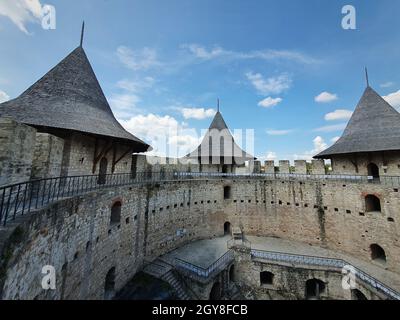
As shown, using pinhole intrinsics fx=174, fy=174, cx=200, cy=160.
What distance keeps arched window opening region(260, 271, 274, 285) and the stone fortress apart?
362 mm

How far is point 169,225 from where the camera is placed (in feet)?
35.0

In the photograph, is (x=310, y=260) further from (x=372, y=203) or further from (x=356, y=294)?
(x=372, y=203)

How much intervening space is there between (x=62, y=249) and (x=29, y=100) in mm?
6343

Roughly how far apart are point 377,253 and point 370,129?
7444 millimetres

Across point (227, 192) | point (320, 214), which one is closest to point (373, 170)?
point (320, 214)

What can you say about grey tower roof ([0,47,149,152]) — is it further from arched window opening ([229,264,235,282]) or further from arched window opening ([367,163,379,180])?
arched window opening ([367,163,379,180])

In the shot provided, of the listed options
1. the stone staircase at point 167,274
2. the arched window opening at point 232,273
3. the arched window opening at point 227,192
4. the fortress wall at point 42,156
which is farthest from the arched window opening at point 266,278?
the fortress wall at point 42,156

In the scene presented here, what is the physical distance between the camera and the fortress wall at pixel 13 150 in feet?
10.7

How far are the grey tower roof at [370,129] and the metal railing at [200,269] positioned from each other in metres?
9.95

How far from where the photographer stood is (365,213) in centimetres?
1003
